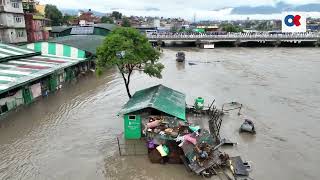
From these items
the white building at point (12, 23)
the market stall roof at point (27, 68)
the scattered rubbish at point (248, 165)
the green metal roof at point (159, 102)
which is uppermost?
the white building at point (12, 23)

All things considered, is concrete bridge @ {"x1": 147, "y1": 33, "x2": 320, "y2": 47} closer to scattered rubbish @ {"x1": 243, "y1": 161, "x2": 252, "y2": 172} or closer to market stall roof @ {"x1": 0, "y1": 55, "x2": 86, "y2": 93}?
market stall roof @ {"x1": 0, "y1": 55, "x2": 86, "y2": 93}

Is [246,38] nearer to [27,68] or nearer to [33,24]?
[33,24]

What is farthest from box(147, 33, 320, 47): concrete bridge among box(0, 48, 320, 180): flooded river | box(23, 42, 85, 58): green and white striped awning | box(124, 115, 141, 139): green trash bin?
box(124, 115, 141, 139): green trash bin

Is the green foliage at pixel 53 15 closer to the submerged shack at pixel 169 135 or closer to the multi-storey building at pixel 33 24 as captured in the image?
the multi-storey building at pixel 33 24

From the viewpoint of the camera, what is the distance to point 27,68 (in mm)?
30406

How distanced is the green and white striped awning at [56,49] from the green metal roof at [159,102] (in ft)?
66.7

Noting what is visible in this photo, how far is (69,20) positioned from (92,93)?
338 ft

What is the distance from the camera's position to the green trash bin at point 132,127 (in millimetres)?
19484

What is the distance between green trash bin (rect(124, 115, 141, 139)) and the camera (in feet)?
63.9

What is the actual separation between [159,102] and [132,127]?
2.22 metres

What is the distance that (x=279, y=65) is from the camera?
171 feet

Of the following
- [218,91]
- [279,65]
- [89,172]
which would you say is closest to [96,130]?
[89,172]

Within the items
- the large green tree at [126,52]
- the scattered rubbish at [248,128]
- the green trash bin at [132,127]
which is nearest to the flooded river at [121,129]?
the scattered rubbish at [248,128]

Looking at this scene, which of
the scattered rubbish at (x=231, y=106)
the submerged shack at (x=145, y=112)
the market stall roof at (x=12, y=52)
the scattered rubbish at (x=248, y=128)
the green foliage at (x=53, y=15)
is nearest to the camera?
the submerged shack at (x=145, y=112)
